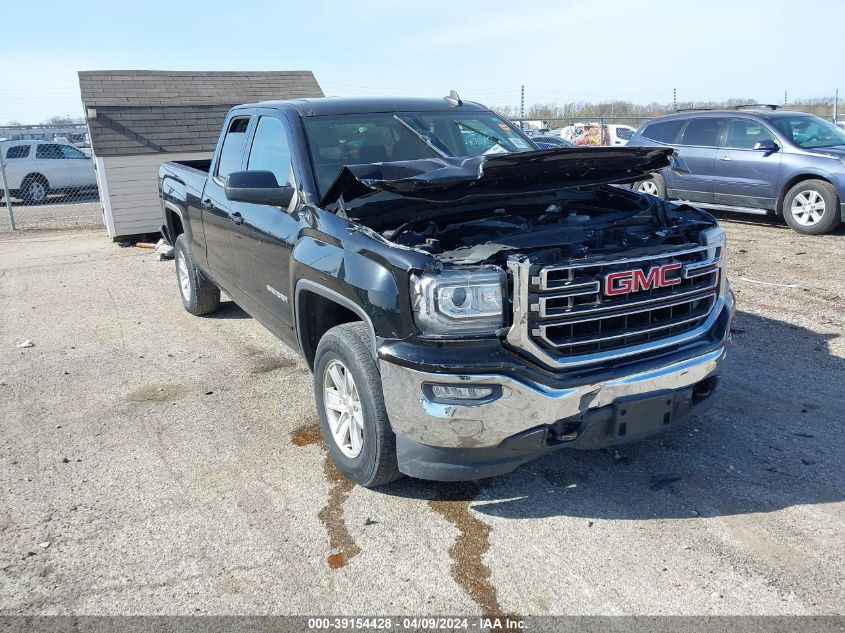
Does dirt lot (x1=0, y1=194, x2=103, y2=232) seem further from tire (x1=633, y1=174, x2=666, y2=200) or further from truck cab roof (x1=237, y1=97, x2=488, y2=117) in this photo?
truck cab roof (x1=237, y1=97, x2=488, y2=117)

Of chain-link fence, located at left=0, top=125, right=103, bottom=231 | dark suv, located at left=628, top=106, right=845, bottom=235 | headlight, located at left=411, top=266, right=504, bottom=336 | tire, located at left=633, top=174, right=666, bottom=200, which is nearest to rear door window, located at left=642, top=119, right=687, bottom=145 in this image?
dark suv, located at left=628, top=106, right=845, bottom=235

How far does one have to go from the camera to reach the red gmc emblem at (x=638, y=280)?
302 centimetres

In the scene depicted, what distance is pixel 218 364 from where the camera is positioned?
5.59 meters

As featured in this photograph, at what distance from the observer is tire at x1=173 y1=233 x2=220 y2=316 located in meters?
6.65

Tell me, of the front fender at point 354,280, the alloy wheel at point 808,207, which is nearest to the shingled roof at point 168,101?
the front fender at point 354,280

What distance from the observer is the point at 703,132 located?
35.7 feet

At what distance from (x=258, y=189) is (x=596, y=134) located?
76.1 feet

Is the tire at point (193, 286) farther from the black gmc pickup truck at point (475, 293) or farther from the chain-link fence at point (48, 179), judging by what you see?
the chain-link fence at point (48, 179)

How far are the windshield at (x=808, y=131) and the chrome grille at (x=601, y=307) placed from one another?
7918 millimetres

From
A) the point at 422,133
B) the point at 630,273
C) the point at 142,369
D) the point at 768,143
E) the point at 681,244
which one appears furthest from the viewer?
the point at 768,143

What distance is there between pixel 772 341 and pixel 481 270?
368 centimetres

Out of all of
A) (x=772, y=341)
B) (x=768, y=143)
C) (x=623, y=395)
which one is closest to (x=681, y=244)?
(x=623, y=395)

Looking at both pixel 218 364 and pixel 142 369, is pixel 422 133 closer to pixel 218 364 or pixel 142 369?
pixel 218 364

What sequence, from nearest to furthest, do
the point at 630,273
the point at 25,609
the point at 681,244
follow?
1. the point at 25,609
2. the point at 630,273
3. the point at 681,244
